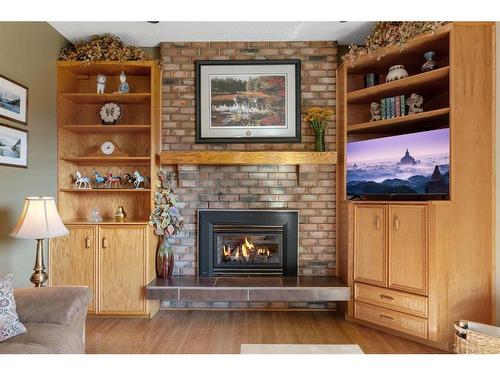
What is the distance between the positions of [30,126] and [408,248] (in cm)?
325

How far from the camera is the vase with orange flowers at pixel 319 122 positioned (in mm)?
3379

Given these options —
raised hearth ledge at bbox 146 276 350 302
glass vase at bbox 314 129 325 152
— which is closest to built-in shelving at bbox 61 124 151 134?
raised hearth ledge at bbox 146 276 350 302

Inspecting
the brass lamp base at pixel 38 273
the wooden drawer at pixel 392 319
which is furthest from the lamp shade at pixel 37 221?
the wooden drawer at pixel 392 319

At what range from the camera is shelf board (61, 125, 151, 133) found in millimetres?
3352

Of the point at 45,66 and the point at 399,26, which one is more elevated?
the point at 399,26

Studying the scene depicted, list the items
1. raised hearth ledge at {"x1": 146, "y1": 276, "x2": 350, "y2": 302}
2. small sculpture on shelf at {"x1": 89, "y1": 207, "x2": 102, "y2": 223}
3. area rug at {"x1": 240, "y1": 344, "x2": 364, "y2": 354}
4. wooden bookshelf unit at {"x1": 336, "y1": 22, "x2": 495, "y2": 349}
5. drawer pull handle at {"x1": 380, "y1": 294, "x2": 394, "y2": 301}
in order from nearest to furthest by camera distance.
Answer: area rug at {"x1": 240, "y1": 344, "x2": 364, "y2": 354}
wooden bookshelf unit at {"x1": 336, "y1": 22, "x2": 495, "y2": 349}
drawer pull handle at {"x1": 380, "y1": 294, "x2": 394, "y2": 301}
raised hearth ledge at {"x1": 146, "y1": 276, "x2": 350, "y2": 302}
small sculpture on shelf at {"x1": 89, "y1": 207, "x2": 102, "y2": 223}

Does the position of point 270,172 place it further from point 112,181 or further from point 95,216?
point 95,216

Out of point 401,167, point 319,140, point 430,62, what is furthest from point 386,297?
point 430,62

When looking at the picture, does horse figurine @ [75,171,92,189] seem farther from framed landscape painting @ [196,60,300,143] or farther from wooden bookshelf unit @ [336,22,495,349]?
wooden bookshelf unit @ [336,22,495,349]

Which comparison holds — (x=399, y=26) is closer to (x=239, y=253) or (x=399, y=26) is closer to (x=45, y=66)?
(x=239, y=253)
